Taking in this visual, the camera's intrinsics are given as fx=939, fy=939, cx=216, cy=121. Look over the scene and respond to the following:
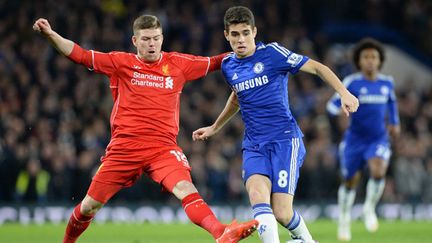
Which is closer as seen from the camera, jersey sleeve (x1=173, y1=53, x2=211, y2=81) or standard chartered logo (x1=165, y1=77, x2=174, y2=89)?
standard chartered logo (x1=165, y1=77, x2=174, y2=89)

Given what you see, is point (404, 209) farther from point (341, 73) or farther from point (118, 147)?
point (118, 147)

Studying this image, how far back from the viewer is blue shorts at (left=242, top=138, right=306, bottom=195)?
838cm

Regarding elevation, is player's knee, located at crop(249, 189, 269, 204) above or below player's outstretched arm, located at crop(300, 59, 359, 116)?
below

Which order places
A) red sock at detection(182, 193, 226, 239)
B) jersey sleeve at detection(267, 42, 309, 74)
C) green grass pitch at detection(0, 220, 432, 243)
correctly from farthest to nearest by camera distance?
green grass pitch at detection(0, 220, 432, 243)
jersey sleeve at detection(267, 42, 309, 74)
red sock at detection(182, 193, 226, 239)

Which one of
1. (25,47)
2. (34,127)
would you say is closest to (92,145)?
(34,127)

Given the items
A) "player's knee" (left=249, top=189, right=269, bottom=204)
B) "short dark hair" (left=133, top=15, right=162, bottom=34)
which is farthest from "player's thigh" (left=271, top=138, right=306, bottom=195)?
"short dark hair" (left=133, top=15, right=162, bottom=34)

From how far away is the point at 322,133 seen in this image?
759 inches

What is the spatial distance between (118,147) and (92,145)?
30.2ft

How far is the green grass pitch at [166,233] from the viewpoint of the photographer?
1251cm

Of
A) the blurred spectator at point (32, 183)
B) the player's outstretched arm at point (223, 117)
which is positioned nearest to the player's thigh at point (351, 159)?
the player's outstretched arm at point (223, 117)

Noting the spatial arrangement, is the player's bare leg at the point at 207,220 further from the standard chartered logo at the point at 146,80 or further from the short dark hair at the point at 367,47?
the short dark hair at the point at 367,47

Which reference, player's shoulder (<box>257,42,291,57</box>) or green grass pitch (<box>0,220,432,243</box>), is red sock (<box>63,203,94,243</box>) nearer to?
player's shoulder (<box>257,42,291,57</box>)

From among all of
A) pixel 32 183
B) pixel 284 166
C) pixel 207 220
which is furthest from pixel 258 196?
pixel 32 183

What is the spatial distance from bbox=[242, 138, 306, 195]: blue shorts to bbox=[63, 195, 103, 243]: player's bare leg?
1.51 metres
